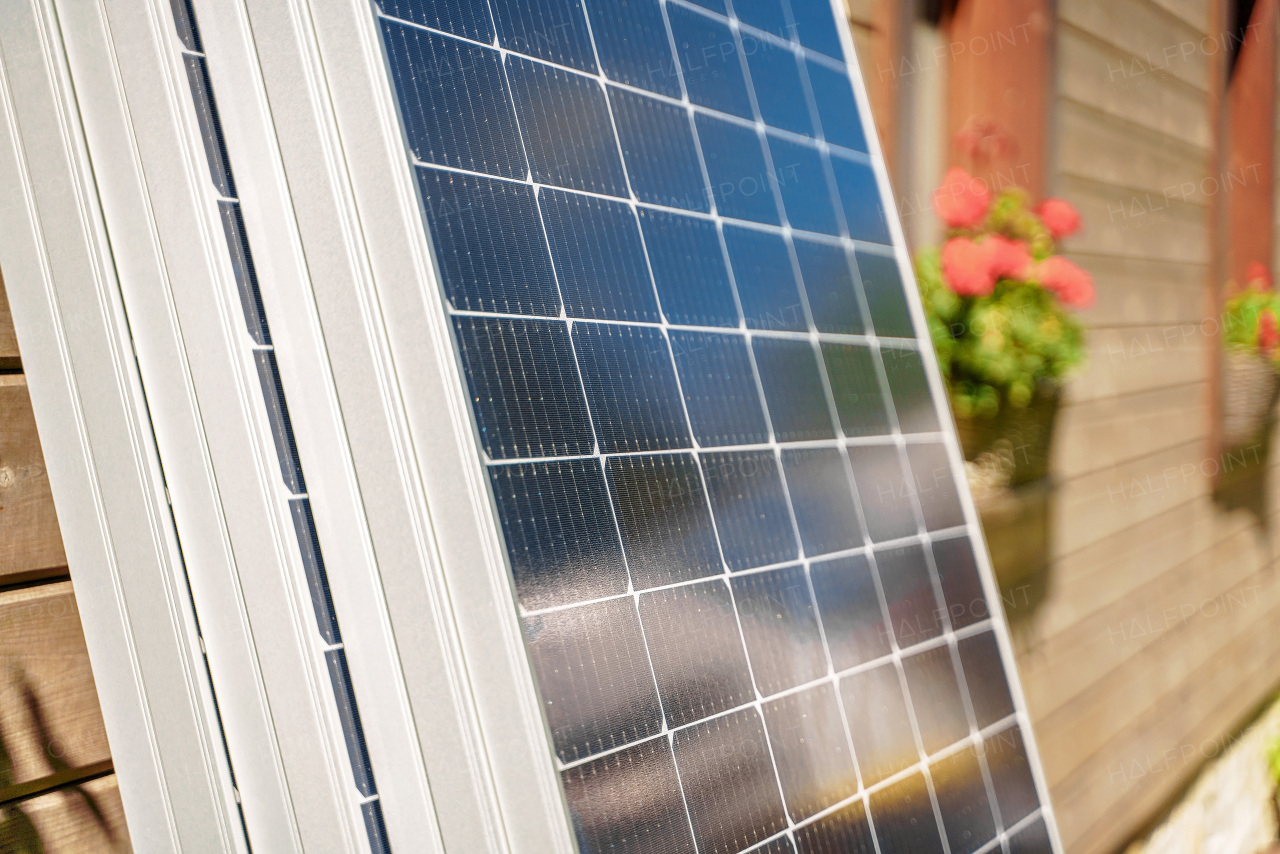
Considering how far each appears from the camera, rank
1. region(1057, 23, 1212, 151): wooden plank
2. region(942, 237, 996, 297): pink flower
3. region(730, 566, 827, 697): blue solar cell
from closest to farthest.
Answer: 1. region(730, 566, 827, 697): blue solar cell
2. region(942, 237, 996, 297): pink flower
3. region(1057, 23, 1212, 151): wooden plank

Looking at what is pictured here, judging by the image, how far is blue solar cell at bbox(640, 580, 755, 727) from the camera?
104 cm

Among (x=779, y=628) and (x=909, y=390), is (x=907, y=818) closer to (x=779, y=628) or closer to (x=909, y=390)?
(x=779, y=628)

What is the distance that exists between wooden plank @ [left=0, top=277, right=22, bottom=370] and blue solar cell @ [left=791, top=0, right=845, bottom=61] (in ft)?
4.39

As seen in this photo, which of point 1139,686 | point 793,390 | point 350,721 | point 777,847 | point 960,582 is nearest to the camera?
point 350,721

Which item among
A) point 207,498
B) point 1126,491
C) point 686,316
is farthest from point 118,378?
point 1126,491

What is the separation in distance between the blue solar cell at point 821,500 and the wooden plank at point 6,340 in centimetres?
104

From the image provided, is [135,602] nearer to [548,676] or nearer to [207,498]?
[207,498]

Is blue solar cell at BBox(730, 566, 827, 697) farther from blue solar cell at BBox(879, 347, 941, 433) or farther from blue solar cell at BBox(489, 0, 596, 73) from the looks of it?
blue solar cell at BBox(489, 0, 596, 73)

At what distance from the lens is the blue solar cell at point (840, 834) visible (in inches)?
45.9

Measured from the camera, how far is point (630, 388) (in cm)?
108

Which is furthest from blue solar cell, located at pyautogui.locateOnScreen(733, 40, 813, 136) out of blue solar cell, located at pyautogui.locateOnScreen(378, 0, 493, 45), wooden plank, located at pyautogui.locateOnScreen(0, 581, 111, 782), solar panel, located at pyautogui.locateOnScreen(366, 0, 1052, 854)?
wooden plank, located at pyautogui.locateOnScreen(0, 581, 111, 782)

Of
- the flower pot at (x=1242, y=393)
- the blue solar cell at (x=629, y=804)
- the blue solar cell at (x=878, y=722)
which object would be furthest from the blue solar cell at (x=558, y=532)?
the flower pot at (x=1242, y=393)

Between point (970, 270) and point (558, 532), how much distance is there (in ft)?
5.80

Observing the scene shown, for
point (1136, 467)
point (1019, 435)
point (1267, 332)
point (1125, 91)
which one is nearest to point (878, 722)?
point (1019, 435)
